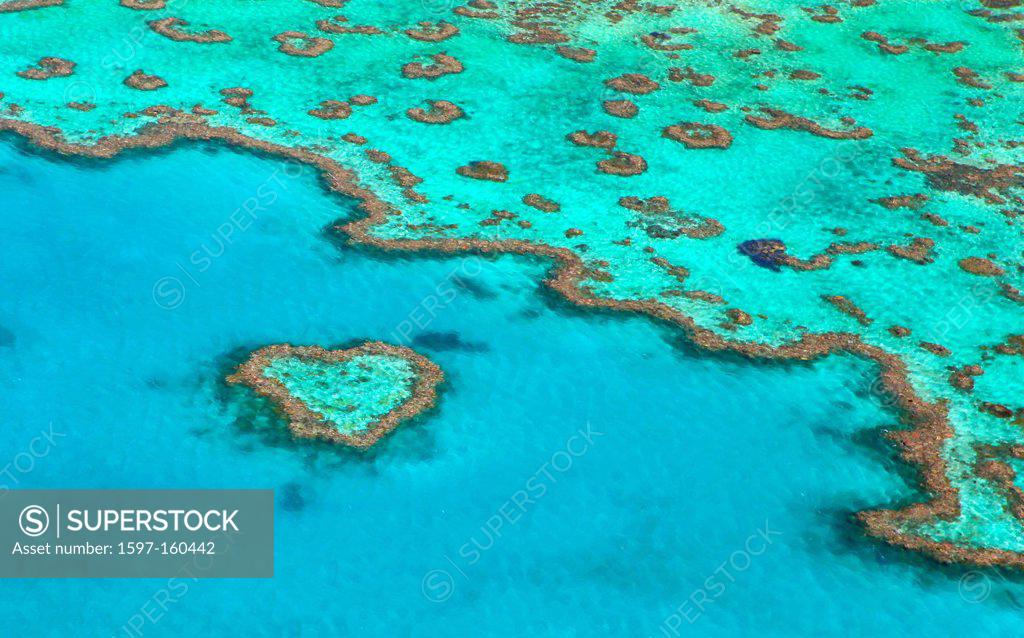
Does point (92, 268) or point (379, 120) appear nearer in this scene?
point (92, 268)

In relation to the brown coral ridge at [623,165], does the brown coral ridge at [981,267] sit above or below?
below

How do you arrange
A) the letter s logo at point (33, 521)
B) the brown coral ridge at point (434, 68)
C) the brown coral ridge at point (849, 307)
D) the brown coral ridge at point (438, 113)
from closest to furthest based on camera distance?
the letter s logo at point (33, 521), the brown coral ridge at point (849, 307), the brown coral ridge at point (438, 113), the brown coral ridge at point (434, 68)

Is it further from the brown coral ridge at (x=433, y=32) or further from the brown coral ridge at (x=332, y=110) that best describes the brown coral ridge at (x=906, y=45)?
the brown coral ridge at (x=332, y=110)

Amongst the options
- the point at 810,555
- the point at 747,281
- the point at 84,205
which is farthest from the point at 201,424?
the point at 747,281

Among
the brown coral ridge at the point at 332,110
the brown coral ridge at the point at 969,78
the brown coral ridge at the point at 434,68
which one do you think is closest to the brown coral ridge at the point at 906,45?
the brown coral ridge at the point at 969,78

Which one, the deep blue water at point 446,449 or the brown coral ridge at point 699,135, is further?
the brown coral ridge at point 699,135

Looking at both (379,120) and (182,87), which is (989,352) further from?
(182,87)

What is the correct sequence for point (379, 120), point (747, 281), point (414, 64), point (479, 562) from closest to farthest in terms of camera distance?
point (479, 562)
point (747, 281)
point (379, 120)
point (414, 64)
